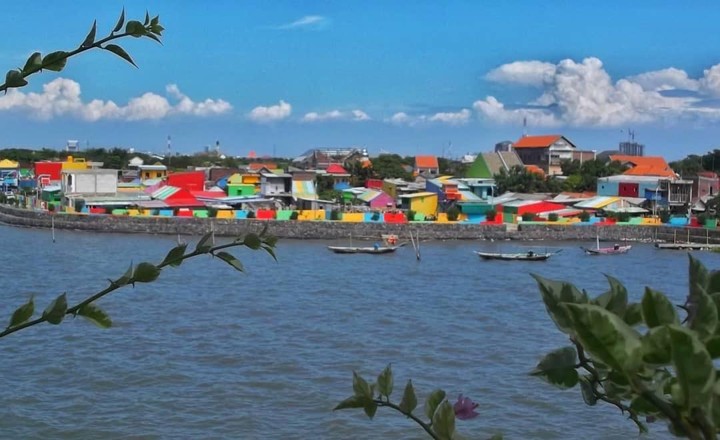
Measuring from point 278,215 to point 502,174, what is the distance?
34.4 feet

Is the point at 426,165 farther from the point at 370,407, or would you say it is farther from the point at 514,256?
the point at 370,407

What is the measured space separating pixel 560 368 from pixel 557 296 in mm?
123

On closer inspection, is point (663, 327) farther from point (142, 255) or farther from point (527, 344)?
point (142, 255)

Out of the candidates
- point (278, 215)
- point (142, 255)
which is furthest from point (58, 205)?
point (142, 255)

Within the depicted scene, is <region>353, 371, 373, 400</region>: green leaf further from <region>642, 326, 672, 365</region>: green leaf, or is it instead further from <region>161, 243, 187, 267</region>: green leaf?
<region>642, 326, 672, 365</region>: green leaf

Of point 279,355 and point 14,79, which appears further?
point 279,355

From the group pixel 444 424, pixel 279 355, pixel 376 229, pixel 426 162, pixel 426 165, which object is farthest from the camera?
pixel 426 162

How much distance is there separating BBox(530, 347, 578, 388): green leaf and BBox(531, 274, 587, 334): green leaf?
0.09 metres

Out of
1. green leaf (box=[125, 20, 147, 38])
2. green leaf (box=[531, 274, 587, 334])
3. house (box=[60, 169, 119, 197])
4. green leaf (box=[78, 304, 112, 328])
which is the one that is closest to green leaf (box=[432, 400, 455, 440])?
green leaf (box=[531, 274, 587, 334])

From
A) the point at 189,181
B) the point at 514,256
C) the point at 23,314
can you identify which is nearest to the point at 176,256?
the point at 23,314

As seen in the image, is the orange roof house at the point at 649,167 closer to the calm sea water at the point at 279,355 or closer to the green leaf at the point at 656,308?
the calm sea water at the point at 279,355

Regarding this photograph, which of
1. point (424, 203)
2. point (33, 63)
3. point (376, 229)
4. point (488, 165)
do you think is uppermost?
point (488, 165)

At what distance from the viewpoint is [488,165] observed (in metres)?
32.2

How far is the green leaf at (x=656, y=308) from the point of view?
0.50 meters
